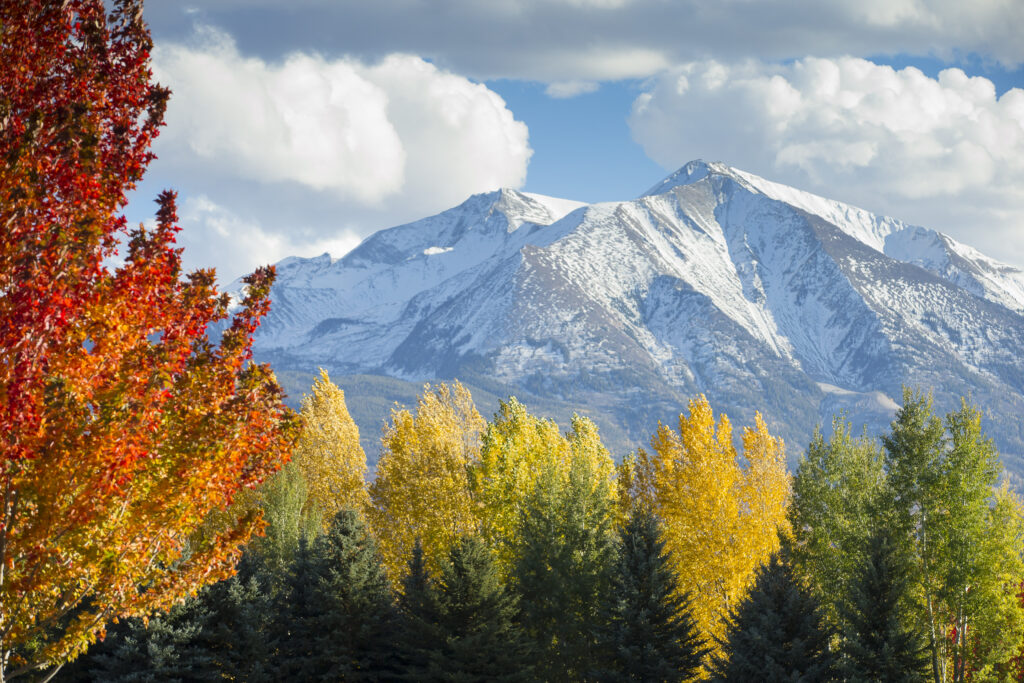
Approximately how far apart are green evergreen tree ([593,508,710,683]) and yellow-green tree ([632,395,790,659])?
7182 mm

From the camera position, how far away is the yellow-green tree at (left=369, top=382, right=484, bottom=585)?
47.6 metres

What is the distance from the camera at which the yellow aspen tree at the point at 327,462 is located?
65500 millimetres

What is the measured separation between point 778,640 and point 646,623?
556 centimetres

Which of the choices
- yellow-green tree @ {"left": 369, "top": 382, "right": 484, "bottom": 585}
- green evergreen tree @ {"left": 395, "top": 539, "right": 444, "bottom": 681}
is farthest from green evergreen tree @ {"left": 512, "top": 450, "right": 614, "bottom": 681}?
yellow-green tree @ {"left": 369, "top": 382, "right": 484, "bottom": 585}

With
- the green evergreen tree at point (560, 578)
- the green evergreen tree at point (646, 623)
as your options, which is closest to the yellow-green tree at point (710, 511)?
the green evergreen tree at point (560, 578)

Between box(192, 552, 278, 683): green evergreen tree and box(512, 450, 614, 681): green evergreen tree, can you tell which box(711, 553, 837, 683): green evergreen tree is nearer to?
box(512, 450, 614, 681): green evergreen tree

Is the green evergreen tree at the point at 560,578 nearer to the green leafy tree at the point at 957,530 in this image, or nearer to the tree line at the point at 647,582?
the tree line at the point at 647,582

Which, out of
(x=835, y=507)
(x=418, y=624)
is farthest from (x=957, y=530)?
(x=418, y=624)

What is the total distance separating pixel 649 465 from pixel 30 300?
45.1m

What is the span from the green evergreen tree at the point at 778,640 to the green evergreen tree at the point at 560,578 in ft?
24.1

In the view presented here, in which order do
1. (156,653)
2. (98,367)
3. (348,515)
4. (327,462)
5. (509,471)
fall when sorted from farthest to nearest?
(327,462) → (509,471) → (348,515) → (156,653) → (98,367)

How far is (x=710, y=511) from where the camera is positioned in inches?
1833

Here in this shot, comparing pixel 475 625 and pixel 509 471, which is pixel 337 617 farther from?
pixel 509 471

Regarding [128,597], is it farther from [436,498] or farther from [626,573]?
[436,498]
